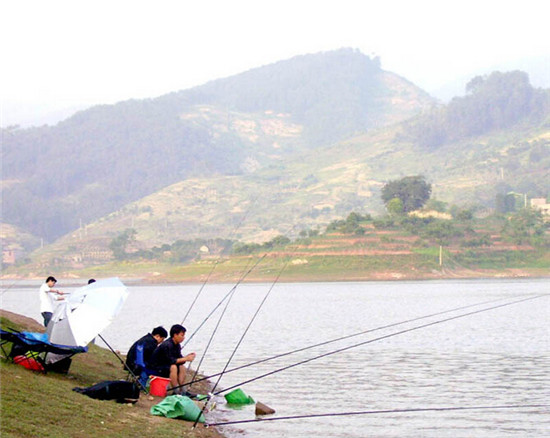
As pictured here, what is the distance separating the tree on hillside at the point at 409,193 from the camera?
15025 cm

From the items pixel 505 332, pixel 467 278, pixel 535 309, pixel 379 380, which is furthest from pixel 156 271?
pixel 379 380

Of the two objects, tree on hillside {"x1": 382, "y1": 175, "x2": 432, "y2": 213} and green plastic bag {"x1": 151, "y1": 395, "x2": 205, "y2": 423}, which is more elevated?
tree on hillside {"x1": 382, "y1": 175, "x2": 432, "y2": 213}

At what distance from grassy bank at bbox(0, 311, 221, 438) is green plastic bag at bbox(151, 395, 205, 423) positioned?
0.17 meters

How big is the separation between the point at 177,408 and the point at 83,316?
2319 millimetres

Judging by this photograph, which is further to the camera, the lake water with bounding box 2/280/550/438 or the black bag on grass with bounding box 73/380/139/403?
the lake water with bounding box 2/280/550/438

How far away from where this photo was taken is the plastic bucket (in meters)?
17.3

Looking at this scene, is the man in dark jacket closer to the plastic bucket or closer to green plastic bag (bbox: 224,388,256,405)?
the plastic bucket

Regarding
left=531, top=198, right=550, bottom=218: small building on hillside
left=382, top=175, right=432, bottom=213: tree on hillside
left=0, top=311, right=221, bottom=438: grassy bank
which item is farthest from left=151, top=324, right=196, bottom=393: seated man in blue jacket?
left=531, top=198, right=550, bottom=218: small building on hillside

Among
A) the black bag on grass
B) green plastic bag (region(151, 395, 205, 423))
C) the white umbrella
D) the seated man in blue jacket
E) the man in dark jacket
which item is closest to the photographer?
the white umbrella

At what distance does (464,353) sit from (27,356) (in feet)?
59.8

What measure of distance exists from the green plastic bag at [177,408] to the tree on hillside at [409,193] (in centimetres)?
13245

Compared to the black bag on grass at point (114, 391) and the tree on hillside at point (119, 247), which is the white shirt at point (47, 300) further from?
the tree on hillside at point (119, 247)

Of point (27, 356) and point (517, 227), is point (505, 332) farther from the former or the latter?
point (517, 227)

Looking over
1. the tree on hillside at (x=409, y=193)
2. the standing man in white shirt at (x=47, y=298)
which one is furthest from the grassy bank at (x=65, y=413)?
the tree on hillside at (x=409, y=193)
